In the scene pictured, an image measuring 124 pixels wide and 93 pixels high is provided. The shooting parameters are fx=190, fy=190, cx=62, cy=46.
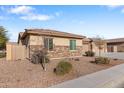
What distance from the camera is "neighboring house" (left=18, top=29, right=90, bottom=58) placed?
1994 cm

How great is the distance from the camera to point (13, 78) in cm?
1083

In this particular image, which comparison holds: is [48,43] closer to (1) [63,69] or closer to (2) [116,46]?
(1) [63,69]

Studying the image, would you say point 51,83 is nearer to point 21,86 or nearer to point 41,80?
point 41,80

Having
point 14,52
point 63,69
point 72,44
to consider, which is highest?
point 72,44

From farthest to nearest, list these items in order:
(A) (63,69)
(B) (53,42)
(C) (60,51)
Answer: (C) (60,51), (B) (53,42), (A) (63,69)

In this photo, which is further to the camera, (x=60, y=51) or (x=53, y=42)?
(x=60, y=51)

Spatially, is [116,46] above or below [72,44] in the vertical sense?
below

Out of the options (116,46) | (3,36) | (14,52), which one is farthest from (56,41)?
(116,46)

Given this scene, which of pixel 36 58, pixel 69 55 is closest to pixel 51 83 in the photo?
pixel 36 58

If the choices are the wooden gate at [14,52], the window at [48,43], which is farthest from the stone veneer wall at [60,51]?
the wooden gate at [14,52]

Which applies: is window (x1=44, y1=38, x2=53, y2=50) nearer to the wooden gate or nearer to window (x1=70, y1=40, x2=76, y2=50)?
the wooden gate

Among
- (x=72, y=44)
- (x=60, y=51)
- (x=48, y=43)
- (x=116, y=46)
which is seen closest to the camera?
(x=48, y=43)

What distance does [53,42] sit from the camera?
21.8 metres

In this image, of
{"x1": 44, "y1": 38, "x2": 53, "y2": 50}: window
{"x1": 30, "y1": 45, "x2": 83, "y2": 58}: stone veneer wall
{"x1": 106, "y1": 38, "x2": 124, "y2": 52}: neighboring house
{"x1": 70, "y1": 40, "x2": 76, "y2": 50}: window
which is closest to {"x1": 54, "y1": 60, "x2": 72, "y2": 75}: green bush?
{"x1": 30, "y1": 45, "x2": 83, "y2": 58}: stone veneer wall
